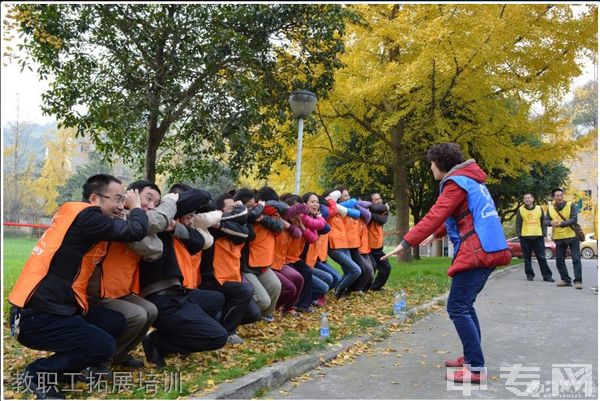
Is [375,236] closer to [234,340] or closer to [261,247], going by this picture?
[261,247]

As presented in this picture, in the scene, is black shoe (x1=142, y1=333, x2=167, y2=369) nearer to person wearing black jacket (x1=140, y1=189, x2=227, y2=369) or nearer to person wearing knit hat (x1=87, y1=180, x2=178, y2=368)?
person wearing black jacket (x1=140, y1=189, x2=227, y2=369)

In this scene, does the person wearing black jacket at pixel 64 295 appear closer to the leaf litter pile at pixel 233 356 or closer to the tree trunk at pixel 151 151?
the leaf litter pile at pixel 233 356

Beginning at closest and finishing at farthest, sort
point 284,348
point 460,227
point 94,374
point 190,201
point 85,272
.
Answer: point 85,272, point 94,374, point 460,227, point 190,201, point 284,348

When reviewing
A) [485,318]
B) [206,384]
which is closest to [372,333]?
[485,318]

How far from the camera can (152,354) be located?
16.8ft

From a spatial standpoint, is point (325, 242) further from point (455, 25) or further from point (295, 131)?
point (455, 25)

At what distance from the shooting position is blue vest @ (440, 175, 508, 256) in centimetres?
480

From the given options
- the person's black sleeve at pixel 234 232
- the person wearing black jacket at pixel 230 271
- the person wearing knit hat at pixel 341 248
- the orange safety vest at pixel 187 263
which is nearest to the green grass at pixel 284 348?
the person wearing black jacket at pixel 230 271

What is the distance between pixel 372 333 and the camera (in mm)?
6809

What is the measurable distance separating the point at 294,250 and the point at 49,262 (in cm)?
423

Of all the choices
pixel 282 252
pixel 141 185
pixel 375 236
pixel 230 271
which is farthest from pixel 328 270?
pixel 141 185

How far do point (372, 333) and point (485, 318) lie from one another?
223 centimetres

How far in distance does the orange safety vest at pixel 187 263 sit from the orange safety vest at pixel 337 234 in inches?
153

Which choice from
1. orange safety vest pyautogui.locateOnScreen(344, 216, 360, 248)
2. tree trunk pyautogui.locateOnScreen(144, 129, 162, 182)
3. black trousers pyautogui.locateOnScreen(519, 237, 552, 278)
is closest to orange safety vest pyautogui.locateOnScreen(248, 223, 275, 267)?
orange safety vest pyautogui.locateOnScreen(344, 216, 360, 248)
